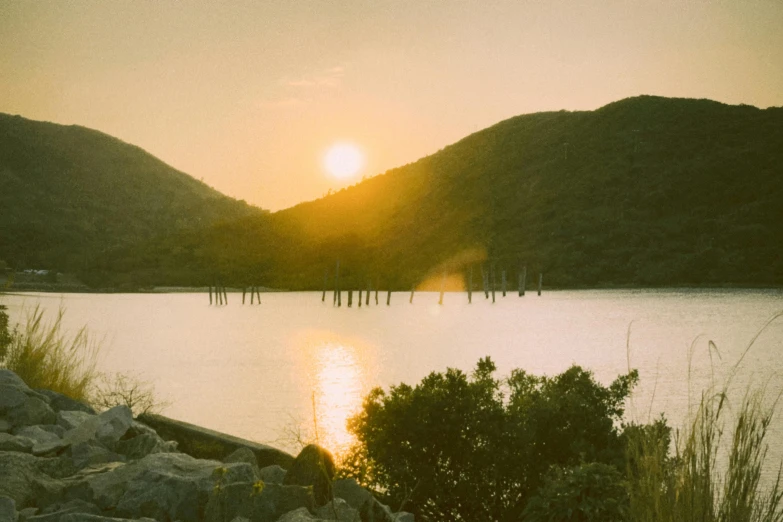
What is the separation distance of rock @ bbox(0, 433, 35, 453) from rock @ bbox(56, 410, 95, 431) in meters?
0.52

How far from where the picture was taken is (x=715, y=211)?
381ft

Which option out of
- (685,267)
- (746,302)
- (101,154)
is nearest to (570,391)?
(746,302)

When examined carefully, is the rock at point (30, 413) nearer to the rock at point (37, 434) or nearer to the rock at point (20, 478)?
the rock at point (37, 434)

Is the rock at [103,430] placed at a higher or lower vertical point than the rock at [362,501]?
higher

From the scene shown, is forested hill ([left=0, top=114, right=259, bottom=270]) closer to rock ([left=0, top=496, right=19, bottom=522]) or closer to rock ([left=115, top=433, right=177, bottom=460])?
rock ([left=115, top=433, right=177, bottom=460])

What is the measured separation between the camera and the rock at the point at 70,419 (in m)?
6.01

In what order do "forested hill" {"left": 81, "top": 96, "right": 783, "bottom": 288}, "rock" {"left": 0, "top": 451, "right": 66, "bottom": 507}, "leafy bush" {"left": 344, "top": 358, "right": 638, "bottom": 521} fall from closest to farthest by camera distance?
"rock" {"left": 0, "top": 451, "right": 66, "bottom": 507} < "leafy bush" {"left": 344, "top": 358, "right": 638, "bottom": 521} < "forested hill" {"left": 81, "top": 96, "right": 783, "bottom": 288}

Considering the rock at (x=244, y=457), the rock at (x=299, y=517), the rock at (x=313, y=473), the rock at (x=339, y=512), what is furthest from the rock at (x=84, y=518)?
the rock at (x=244, y=457)

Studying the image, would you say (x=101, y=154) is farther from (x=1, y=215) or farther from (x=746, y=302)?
(x=746, y=302)

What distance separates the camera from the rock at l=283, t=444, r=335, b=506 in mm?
4582

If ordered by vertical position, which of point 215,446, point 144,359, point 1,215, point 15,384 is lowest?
point 144,359

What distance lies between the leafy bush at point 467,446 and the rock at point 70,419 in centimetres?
257

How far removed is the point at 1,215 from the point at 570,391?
122 metres

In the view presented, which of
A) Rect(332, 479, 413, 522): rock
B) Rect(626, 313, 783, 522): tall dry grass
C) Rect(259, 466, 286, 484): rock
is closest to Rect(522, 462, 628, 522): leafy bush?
Rect(626, 313, 783, 522): tall dry grass
